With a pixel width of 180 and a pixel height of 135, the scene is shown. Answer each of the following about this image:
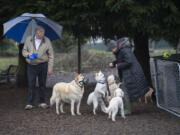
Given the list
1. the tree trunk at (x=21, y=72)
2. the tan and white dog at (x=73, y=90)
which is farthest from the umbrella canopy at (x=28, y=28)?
the tree trunk at (x=21, y=72)

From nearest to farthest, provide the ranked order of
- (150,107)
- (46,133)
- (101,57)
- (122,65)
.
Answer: (46,133), (122,65), (150,107), (101,57)

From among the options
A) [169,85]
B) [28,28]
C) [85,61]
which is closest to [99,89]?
[169,85]

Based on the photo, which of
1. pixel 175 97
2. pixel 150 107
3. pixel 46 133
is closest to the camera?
pixel 46 133

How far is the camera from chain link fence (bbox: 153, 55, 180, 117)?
21.4 ft

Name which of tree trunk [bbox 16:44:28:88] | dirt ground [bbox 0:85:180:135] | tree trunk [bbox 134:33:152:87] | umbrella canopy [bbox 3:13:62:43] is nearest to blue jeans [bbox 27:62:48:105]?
dirt ground [bbox 0:85:180:135]

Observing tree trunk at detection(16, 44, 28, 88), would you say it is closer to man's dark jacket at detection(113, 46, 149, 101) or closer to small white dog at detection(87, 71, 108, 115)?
small white dog at detection(87, 71, 108, 115)

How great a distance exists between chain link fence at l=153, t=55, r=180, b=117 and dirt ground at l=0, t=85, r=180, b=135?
35 cm

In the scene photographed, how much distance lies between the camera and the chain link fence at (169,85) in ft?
21.4

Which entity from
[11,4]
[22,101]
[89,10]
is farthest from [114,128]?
[11,4]

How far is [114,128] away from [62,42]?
19.5m

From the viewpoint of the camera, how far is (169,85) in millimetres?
6852

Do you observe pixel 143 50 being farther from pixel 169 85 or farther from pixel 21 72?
pixel 21 72

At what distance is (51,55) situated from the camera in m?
8.37

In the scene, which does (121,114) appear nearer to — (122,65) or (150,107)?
(122,65)
